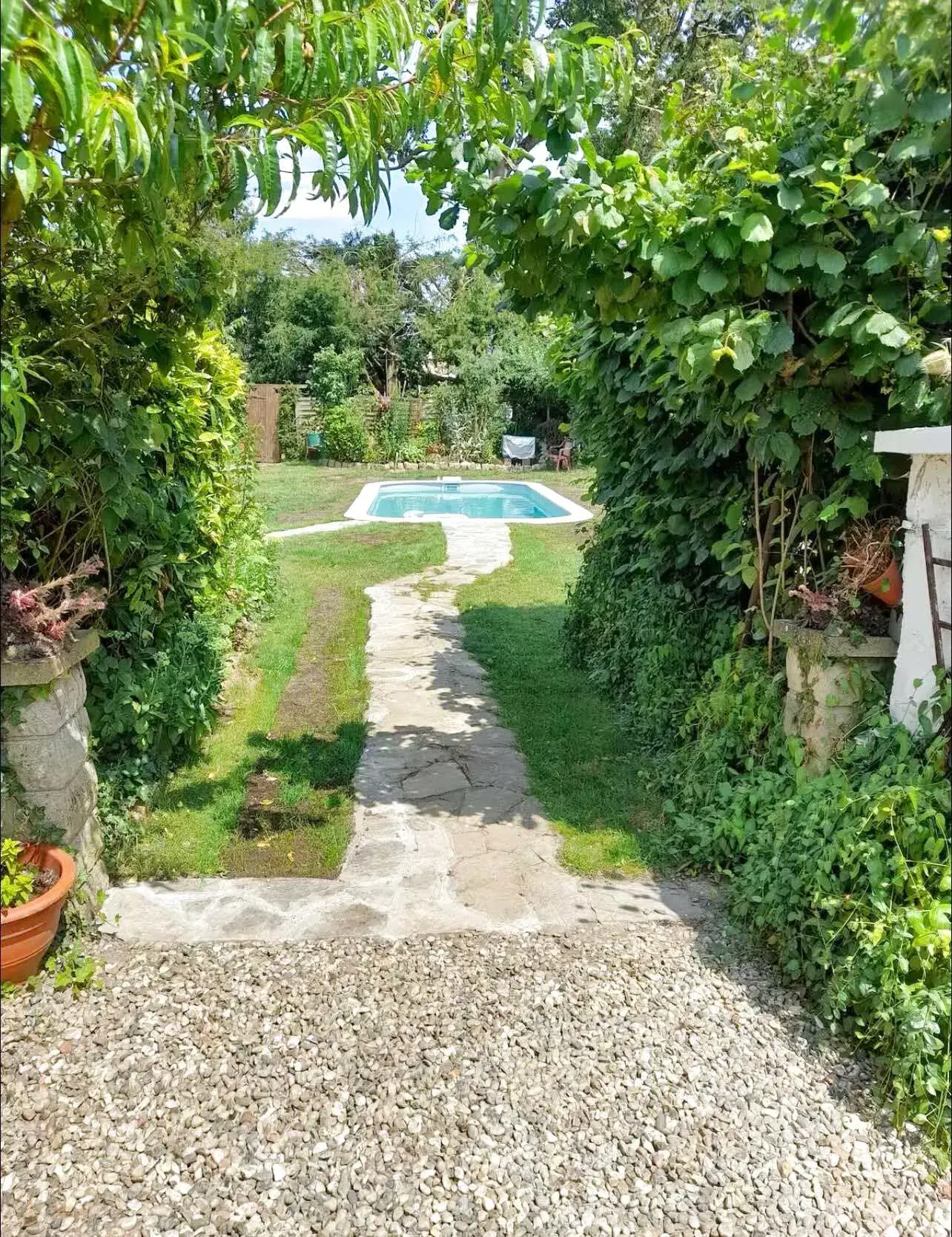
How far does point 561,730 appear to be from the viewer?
5.48 meters

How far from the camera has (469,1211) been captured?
2.10 metres

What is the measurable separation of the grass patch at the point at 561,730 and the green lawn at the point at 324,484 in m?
4.23

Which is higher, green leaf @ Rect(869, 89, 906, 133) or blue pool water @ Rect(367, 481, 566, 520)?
green leaf @ Rect(869, 89, 906, 133)

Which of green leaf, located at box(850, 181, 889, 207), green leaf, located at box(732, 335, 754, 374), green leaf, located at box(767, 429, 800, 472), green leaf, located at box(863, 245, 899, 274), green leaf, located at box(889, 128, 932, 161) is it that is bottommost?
green leaf, located at box(767, 429, 800, 472)

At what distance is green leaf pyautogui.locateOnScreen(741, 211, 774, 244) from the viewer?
9.75 ft

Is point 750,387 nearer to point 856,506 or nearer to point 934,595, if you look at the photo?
point 856,506

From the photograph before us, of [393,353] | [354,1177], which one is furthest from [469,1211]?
[393,353]

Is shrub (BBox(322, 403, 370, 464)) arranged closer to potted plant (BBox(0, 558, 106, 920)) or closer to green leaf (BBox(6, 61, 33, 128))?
potted plant (BBox(0, 558, 106, 920))

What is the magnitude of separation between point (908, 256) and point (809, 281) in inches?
14.0

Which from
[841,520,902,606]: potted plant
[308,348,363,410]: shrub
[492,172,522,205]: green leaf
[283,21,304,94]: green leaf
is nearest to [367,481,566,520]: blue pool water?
[308,348,363,410]: shrub

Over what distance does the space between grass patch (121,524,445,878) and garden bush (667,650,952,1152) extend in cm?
184

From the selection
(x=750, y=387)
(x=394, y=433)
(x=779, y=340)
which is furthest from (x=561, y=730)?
(x=394, y=433)

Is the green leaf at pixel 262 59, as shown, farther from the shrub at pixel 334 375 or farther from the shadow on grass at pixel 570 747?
the shrub at pixel 334 375

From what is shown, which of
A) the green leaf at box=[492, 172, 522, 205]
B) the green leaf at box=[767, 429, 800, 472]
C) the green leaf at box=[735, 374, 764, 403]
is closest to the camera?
the green leaf at box=[492, 172, 522, 205]
